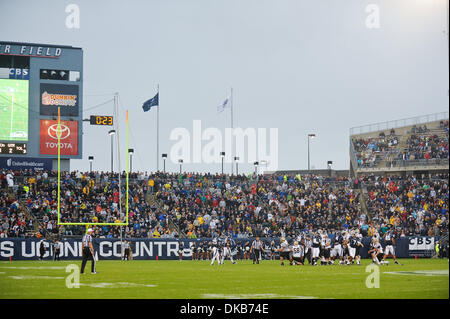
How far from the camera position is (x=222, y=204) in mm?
35719

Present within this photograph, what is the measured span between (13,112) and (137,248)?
10.0 metres

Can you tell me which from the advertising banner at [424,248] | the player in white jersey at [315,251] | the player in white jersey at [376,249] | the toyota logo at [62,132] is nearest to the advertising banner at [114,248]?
the advertising banner at [424,248]

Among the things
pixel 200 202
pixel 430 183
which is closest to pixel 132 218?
pixel 200 202

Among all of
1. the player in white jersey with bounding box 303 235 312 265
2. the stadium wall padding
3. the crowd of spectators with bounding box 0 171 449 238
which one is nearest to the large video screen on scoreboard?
the crowd of spectators with bounding box 0 171 449 238

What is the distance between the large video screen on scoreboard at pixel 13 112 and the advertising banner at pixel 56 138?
1787mm

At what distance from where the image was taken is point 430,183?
38.0 meters

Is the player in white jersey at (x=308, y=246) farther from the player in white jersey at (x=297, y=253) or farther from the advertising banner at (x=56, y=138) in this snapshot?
the advertising banner at (x=56, y=138)

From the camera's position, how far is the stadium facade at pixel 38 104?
35.0 metres

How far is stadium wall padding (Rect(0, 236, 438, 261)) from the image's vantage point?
95.5 ft

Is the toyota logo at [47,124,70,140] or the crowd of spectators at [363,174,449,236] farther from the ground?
the toyota logo at [47,124,70,140]

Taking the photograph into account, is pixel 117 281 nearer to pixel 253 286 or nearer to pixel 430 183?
pixel 253 286

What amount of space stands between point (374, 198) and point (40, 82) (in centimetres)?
1873

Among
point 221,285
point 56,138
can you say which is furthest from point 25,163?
point 221,285

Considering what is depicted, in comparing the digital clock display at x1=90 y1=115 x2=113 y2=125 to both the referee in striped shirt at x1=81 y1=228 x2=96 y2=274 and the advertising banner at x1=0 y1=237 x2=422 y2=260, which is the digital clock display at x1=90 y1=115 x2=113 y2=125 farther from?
the referee in striped shirt at x1=81 y1=228 x2=96 y2=274
